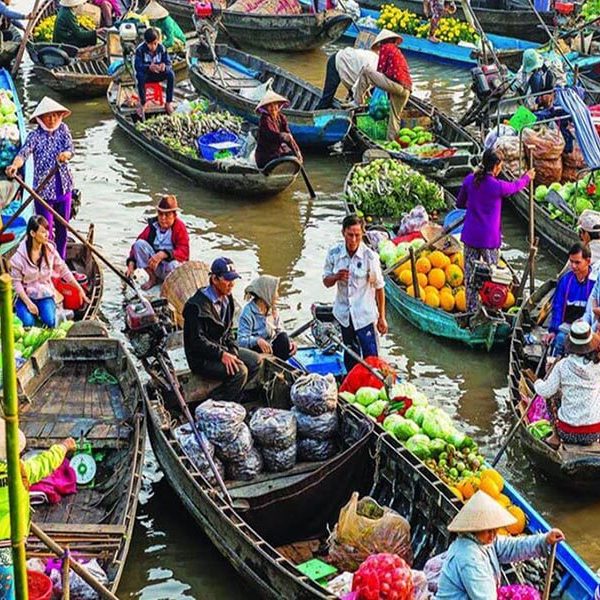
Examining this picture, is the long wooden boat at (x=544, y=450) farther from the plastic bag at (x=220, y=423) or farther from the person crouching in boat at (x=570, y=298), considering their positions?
the plastic bag at (x=220, y=423)

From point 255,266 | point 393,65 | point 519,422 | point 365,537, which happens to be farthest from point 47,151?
point 365,537

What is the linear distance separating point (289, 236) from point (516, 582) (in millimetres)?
8281

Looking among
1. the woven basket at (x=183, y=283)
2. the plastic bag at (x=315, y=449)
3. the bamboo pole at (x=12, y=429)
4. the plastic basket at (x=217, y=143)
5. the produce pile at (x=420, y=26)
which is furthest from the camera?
the produce pile at (x=420, y=26)

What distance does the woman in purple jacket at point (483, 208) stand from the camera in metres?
10.9

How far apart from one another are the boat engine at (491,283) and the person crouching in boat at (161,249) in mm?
2663

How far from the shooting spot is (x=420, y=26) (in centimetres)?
2298

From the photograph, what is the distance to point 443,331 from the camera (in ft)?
38.7

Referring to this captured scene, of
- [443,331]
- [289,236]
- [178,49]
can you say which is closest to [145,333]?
[443,331]

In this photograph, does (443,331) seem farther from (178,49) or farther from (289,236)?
(178,49)

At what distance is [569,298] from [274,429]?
110 inches

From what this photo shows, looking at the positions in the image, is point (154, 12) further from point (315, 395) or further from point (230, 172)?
point (315, 395)

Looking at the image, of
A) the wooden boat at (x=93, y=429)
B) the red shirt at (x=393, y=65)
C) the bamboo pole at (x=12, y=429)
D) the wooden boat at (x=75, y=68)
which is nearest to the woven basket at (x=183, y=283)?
the wooden boat at (x=93, y=429)

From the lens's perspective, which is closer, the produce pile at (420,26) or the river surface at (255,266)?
the river surface at (255,266)

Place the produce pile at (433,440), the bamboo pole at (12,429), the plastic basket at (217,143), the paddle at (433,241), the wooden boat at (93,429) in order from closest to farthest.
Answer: the bamboo pole at (12,429) < the wooden boat at (93,429) < the produce pile at (433,440) < the paddle at (433,241) < the plastic basket at (217,143)
